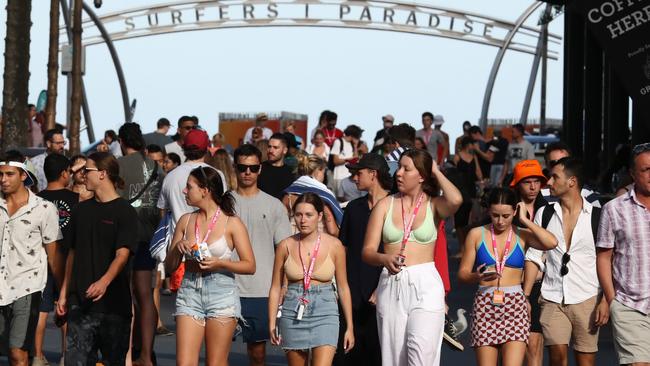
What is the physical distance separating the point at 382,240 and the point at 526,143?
1660 cm

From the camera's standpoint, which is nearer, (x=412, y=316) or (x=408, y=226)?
(x=412, y=316)

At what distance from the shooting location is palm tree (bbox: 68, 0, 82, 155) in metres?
32.5

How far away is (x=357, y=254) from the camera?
35.8 ft

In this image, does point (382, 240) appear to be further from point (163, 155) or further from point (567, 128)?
point (567, 128)

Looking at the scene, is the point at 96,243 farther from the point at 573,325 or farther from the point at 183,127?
the point at 183,127

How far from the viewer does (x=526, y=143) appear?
26.2 meters

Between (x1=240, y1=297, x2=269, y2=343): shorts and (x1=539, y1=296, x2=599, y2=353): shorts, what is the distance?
192cm

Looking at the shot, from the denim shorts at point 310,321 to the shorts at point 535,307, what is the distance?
162cm

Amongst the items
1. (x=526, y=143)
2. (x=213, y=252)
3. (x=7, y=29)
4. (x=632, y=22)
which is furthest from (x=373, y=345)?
(x=7, y=29)

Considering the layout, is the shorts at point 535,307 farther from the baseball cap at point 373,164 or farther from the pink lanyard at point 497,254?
the baseball cap at point 373,164

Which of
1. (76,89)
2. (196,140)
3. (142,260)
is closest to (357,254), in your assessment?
(142,260)

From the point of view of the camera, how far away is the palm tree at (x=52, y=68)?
31578 millimetres

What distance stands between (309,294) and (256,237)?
1.27 meters

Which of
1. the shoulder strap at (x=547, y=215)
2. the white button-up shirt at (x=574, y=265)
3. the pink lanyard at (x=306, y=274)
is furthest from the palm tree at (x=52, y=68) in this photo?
the pink lanyard at (x=306, y=274)
